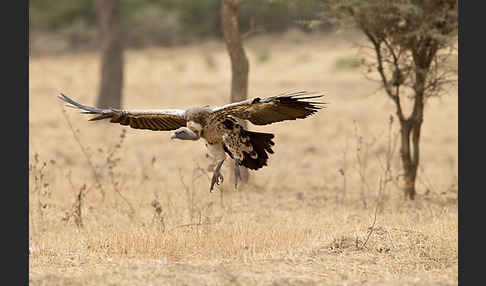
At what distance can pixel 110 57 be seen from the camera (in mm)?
21406

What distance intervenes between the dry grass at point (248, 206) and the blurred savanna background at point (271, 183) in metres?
0.03

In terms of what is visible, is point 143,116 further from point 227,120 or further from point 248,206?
point 248,206

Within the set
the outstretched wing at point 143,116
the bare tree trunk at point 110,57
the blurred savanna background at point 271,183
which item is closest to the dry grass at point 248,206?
the blurred savanna background at point 271,183

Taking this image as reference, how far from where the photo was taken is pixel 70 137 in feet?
63.0

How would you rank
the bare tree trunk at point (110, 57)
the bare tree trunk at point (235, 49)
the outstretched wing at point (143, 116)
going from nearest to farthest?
the outstretched wing at point (143, 116) → the bare tree trunk at point (235, 49) → the bare tree trunk at point (110, 57)

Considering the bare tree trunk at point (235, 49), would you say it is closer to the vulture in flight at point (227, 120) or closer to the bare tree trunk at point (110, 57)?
the vulture in flight at point (227, 120)

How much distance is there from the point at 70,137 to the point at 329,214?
10.4m

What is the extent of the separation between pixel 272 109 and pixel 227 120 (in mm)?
448

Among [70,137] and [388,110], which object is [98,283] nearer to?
[70,137]

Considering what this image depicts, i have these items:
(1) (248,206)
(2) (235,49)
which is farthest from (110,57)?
(1) (248,206)

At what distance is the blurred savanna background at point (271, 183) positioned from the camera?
23.0ft

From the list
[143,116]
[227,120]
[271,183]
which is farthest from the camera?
[271,183]

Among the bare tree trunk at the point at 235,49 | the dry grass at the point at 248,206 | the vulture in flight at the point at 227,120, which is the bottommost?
the dry grass at the point at 248,206

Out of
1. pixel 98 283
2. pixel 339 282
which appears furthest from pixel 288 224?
pixel 98 283
